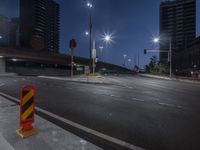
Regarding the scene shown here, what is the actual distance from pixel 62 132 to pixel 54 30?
17508 cm

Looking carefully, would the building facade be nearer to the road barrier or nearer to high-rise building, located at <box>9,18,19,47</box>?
the road barrier

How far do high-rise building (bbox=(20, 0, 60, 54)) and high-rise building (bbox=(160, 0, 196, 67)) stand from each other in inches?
3788

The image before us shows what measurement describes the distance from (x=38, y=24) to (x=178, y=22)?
371 ft

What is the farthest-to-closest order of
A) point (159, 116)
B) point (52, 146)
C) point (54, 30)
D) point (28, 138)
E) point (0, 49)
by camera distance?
point (54, 30) < point (0, 49) < point (159, 116) < point (28, 138) < point (52, 146)

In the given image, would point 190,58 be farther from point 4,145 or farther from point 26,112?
point 4,145

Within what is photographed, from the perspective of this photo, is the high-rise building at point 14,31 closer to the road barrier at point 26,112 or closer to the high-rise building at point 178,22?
the high-rise building at point 178,22

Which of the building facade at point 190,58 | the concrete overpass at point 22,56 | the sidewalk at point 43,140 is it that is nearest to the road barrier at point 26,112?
the sidewalk at point 43,140

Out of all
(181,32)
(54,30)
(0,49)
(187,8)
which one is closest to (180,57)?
(181,32)

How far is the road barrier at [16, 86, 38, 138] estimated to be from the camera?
185 inches

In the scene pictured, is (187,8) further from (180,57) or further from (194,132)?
(194,132)

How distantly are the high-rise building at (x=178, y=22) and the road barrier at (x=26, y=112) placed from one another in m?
143

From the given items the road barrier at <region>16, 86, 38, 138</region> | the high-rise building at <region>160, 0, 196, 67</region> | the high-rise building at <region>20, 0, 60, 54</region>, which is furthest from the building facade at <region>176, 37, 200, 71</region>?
the high-rise building at <region>20, 0, 60, 54</region>

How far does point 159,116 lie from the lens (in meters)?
6.70

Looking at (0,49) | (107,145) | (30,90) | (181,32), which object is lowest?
(107,145)
